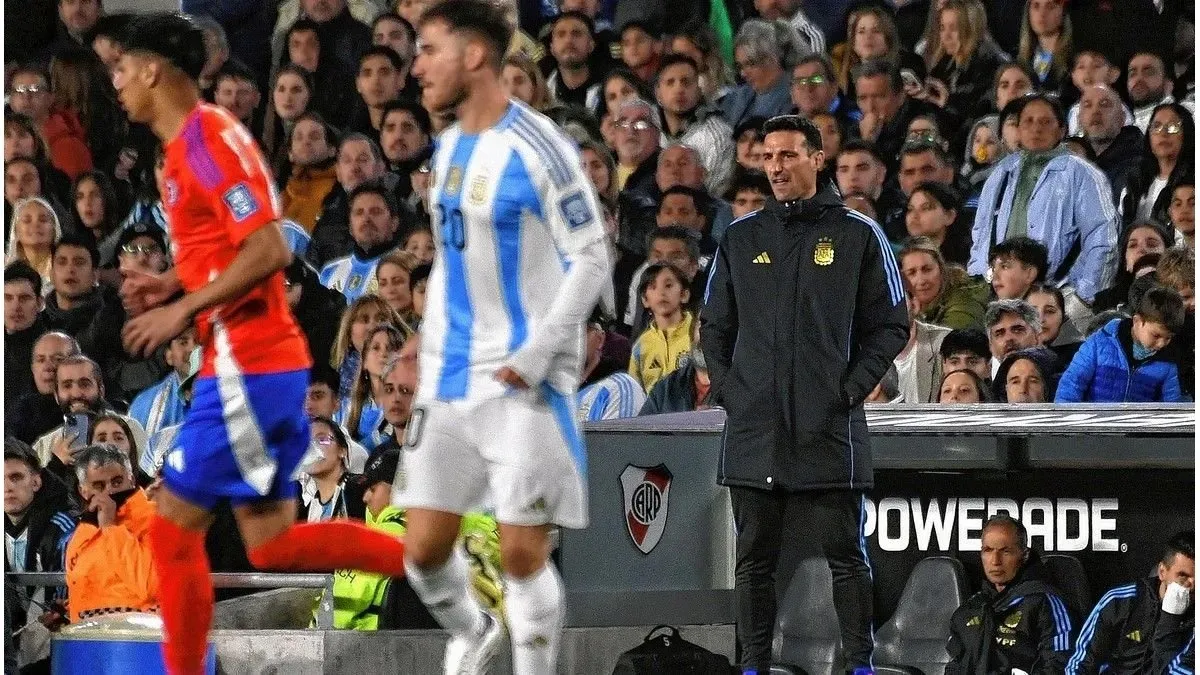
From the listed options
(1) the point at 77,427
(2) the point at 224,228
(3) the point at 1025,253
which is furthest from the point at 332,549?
(1) the point at 77,427

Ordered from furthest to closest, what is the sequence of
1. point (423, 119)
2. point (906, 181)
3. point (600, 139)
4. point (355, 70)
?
point (355, 70) < point (423, 119) < point (600, 139) < point (906, 181)

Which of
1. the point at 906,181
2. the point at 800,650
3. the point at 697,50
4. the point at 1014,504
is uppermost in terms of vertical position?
the point at 697,50

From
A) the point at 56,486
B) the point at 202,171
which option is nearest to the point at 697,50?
the point at 56,486

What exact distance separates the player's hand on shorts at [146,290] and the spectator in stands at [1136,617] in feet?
12.0

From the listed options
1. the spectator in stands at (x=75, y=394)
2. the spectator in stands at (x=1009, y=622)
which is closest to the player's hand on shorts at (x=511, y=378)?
the spectator in stands at (x=1009, y=622)

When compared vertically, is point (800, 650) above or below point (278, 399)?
below

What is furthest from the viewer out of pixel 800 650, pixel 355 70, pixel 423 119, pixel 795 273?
pixel 355 70

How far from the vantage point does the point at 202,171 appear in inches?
231

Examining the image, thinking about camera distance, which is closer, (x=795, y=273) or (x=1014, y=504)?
(x=795, y=273)

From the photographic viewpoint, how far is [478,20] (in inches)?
227

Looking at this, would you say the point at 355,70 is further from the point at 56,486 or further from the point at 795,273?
the point at 795,273

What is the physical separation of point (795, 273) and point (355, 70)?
7.32 metres

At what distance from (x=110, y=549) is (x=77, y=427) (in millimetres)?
2294

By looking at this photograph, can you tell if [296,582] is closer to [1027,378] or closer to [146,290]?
[146,290]
